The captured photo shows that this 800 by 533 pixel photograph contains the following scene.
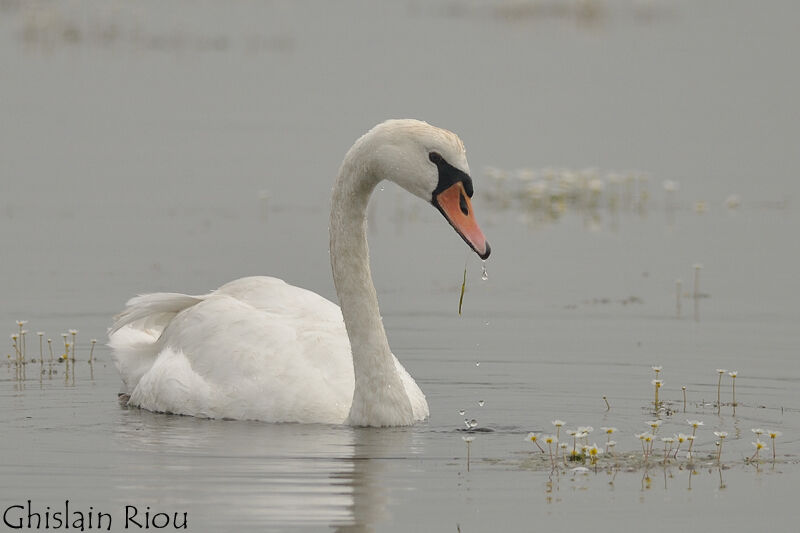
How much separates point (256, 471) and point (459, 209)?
2.27m

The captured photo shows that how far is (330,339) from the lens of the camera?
42.7 feet

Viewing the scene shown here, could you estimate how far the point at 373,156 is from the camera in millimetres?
11922

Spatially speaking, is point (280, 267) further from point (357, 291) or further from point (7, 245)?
point (357, 291)

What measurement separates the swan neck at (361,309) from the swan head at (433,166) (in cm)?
34

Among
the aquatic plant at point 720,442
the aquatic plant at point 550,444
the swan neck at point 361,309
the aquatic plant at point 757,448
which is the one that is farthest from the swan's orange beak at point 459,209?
the aquatic plant at point 757,448

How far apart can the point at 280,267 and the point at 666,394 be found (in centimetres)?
672

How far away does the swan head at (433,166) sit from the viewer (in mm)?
11406

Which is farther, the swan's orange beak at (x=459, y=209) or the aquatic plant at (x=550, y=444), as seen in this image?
the swan's orange beak at (x=459, y=209)

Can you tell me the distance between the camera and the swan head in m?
11.4

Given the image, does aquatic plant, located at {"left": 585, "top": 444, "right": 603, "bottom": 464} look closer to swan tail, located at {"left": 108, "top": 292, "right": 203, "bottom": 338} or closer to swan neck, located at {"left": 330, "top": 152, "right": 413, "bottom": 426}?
swan neck, located at {"left": 330, "top": 152, "right": 413, "bottom": 426}

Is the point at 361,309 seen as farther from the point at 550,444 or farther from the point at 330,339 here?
the point at 550,444

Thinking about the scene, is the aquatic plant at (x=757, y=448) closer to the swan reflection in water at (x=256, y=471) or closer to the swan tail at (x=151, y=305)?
the swan reflection in water at (x=256, y=471)

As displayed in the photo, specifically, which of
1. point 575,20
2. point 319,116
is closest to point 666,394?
point 319,116

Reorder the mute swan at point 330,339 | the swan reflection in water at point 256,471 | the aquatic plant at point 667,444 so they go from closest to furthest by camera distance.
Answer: the swan reflection in water at point 256,471 < the aquatic plant at point 667,444 < the mute swan at point 330,339
